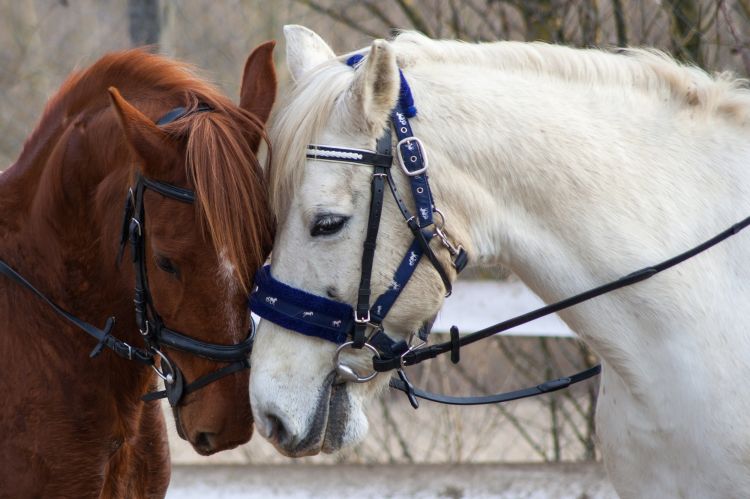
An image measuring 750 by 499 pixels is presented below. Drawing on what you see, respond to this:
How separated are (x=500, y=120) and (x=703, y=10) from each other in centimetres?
316

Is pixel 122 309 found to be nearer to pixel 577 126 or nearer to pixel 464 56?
pixel 464 56

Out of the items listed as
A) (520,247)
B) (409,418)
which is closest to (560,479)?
(409,418)

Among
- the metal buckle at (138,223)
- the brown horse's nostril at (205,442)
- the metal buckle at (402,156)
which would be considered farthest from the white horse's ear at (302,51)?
the brown horse's nostril at (205,442)

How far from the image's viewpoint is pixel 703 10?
493cm

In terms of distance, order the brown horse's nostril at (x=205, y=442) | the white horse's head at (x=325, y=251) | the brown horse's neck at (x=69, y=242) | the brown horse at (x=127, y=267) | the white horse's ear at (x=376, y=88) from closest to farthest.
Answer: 1. the white horse's ear at (x=376, y=88)
2. the white horse's head at (x=325, y=251)
3. the brown horse at (x=127, y=267)
4. the brown horse's nostril at (x=205, y=442)
5. the brown horse's neck at (x=69, y=242)

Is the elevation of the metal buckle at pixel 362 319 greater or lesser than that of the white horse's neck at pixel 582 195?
lesser

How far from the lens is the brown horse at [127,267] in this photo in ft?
7.72

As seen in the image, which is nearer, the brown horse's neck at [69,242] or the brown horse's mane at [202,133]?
the brown horse's mane at [202,133]

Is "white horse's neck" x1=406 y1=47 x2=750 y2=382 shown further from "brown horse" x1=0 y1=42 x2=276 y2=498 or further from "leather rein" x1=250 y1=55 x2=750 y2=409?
"brown horse" x1=0 y1=42 x2=276 y2=498

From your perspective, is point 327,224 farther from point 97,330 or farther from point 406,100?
point 97,330

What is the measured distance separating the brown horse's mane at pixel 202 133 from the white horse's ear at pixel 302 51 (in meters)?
0.21

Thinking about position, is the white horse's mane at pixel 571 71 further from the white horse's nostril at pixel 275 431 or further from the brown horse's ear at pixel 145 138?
the white horse's nostril at pixel 275 431

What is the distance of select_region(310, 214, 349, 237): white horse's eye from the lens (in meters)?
2.19

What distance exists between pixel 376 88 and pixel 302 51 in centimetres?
52
